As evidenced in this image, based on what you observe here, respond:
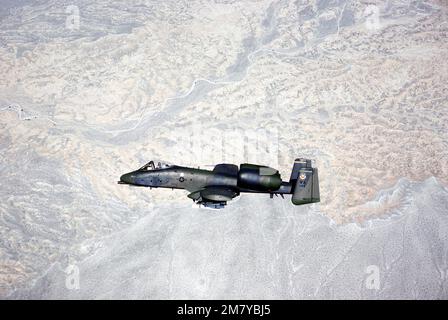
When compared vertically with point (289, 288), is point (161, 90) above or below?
above

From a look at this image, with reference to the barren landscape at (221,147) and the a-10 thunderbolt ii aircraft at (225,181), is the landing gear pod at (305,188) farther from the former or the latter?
the barren landscape at (221,147)

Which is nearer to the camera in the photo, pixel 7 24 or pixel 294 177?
pixel 294 177

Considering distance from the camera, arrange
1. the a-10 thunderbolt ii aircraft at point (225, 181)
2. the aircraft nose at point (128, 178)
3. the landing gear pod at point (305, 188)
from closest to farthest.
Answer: the a-10 thunderbolt ii aircraft at point (225, 181)
the landing gear pod at point (305, 188)
the aircraft nose at point (128, 178)

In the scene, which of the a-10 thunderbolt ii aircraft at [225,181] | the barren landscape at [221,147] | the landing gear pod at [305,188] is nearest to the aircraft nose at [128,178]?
the a-10 thunderbolt ii aircraft at [225,181]

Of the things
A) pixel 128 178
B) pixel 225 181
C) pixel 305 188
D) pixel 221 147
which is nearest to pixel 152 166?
pixel 128 178

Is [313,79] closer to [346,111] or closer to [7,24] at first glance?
[346,111]

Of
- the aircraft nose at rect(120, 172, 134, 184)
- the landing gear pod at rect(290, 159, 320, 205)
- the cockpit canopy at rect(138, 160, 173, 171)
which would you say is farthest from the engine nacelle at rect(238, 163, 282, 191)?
the aircraft nose at rect(120, 172, 134, 184)

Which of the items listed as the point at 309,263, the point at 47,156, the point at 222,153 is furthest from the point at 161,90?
the point at 309,263
